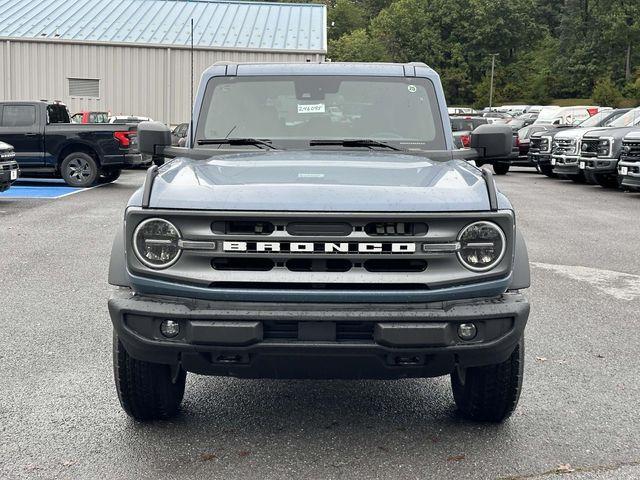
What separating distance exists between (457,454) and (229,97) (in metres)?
2.64

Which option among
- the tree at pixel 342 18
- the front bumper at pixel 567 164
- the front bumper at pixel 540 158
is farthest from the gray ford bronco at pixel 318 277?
the tree at pixel 342 18

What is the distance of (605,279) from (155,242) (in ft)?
20.8

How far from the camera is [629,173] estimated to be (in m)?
18.1

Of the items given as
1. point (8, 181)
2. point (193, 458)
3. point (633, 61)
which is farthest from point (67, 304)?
point (633, 61)

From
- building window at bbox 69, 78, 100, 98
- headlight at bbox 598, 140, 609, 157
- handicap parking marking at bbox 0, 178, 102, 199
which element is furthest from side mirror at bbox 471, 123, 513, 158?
building window at bbox 69, 78, 100, 98

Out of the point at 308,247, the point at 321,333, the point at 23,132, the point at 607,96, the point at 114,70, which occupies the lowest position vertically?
the point at 321,333

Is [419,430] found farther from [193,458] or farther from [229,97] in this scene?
[229,97]

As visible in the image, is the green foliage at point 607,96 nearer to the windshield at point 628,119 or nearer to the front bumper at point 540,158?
the front bumper at point 540,158

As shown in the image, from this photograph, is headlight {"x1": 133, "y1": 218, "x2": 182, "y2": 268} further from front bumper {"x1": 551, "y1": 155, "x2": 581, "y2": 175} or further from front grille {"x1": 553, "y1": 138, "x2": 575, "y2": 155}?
front grille {"x1": 553, "y1": 138, "x2": 575, "y2": 155}

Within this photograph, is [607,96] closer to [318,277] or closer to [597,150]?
[597,150]

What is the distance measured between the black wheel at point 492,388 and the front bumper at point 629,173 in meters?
14.5

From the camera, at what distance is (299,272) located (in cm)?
381

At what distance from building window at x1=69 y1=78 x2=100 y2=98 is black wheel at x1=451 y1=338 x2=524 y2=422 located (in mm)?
31155

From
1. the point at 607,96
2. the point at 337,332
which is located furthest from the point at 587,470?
the point at 607,96
